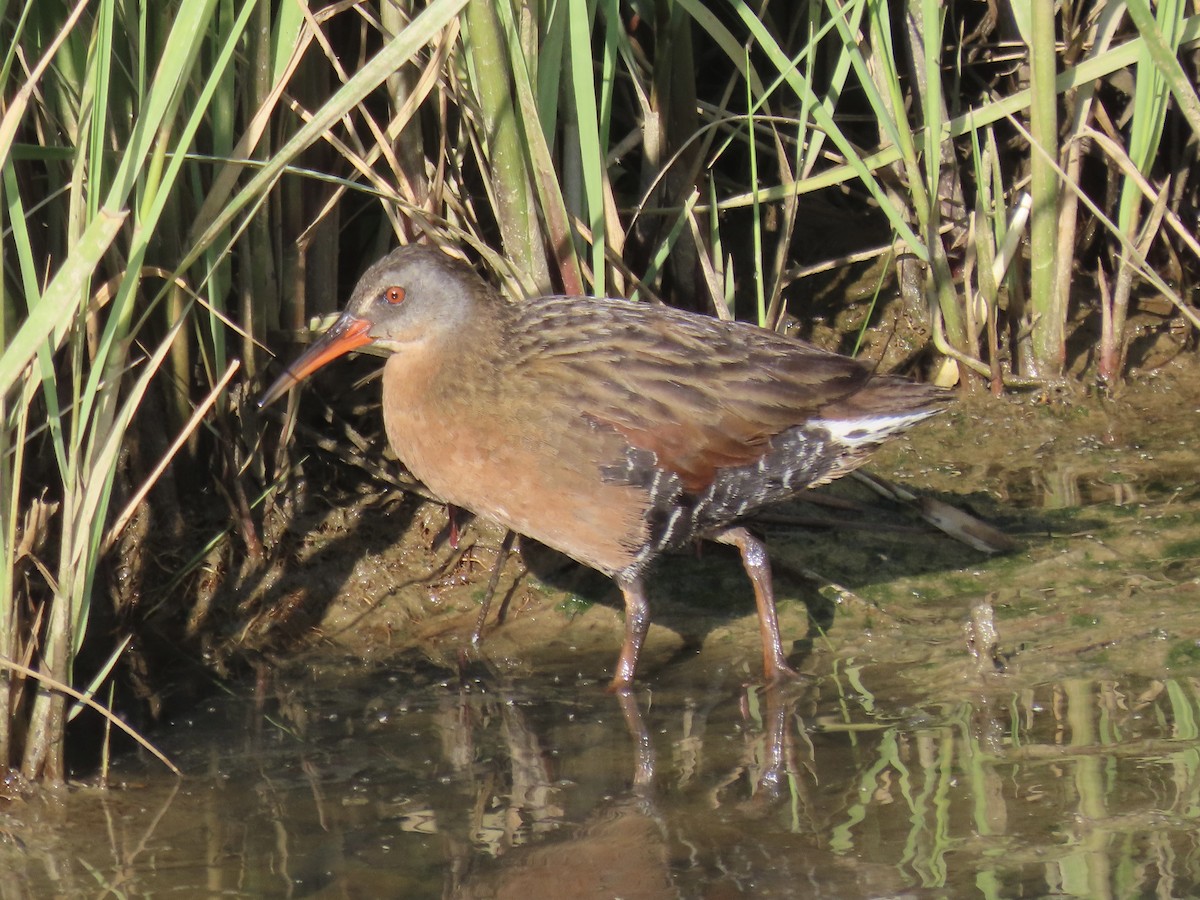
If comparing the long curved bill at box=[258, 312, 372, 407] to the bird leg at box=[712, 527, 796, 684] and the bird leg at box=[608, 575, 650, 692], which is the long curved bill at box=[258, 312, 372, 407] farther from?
the bird leg at box=[712, 527, 796, 684]

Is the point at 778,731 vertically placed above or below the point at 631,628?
below

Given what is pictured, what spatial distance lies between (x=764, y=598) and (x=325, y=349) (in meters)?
1.33

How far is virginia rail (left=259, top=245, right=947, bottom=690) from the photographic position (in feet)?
12.6

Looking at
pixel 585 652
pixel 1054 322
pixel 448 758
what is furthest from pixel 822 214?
pixel 448 758

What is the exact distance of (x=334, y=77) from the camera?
426 centimetres

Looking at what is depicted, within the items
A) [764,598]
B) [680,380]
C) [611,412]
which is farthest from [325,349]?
[764,598]

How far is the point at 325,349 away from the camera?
13.2ft

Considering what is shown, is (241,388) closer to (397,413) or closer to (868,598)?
(397,413)

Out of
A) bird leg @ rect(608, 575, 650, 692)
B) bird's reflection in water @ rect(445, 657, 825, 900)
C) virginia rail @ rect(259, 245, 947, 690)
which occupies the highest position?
virginia rail @ rect(259, 245, 947, 690)

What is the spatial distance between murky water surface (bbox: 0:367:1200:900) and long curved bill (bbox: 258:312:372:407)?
71cm

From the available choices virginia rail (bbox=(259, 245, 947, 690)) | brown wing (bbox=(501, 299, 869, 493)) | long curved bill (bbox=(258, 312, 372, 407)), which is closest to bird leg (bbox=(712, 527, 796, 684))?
virginia rail (bbox=(259, 245, 947, 690))

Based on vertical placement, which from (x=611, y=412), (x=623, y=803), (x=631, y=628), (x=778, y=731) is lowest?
(x=623, y=803)

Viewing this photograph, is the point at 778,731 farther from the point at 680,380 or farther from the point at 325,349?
the point at 325,349

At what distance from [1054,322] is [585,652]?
1.88 m
